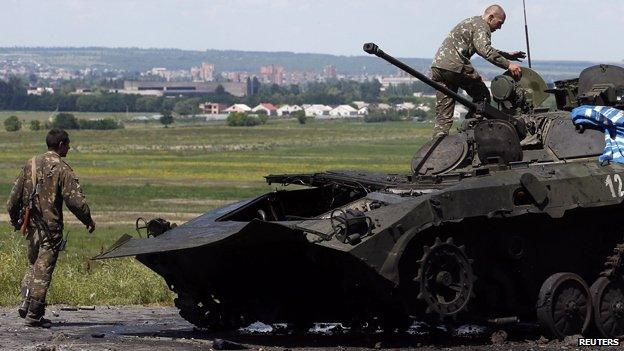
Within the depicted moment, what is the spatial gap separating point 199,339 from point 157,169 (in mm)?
61775

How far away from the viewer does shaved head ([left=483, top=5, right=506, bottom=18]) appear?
16750 millimetres

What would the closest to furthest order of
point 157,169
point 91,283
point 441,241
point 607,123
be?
point 441,241, point 607,123, point 91,283, point 157,169

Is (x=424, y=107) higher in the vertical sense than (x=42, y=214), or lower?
lower

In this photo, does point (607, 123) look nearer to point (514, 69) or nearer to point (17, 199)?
point (514, 69)

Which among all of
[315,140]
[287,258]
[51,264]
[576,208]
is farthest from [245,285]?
[315,140]

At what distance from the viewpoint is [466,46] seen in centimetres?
1675

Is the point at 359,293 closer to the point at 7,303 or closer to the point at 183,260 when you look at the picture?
the point at 183,260

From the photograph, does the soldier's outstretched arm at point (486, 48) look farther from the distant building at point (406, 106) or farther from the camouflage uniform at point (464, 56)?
the distant building at point (406, 106)

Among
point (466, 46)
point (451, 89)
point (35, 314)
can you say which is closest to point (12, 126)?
point (451, 89)

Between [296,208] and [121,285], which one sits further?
[121,285]

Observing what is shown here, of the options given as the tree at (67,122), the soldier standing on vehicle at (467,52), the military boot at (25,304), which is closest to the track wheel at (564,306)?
the soldier standing on vehicle at (467,52)

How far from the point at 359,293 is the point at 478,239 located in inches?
55.7

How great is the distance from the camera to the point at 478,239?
47.0 feet

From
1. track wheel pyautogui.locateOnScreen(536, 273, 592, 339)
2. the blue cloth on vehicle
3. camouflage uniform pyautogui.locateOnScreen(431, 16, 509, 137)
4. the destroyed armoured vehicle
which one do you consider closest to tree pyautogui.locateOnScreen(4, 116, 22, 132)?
camouflage uniform pyautogui.locateOnScreen(431, 16, 509, 137)
